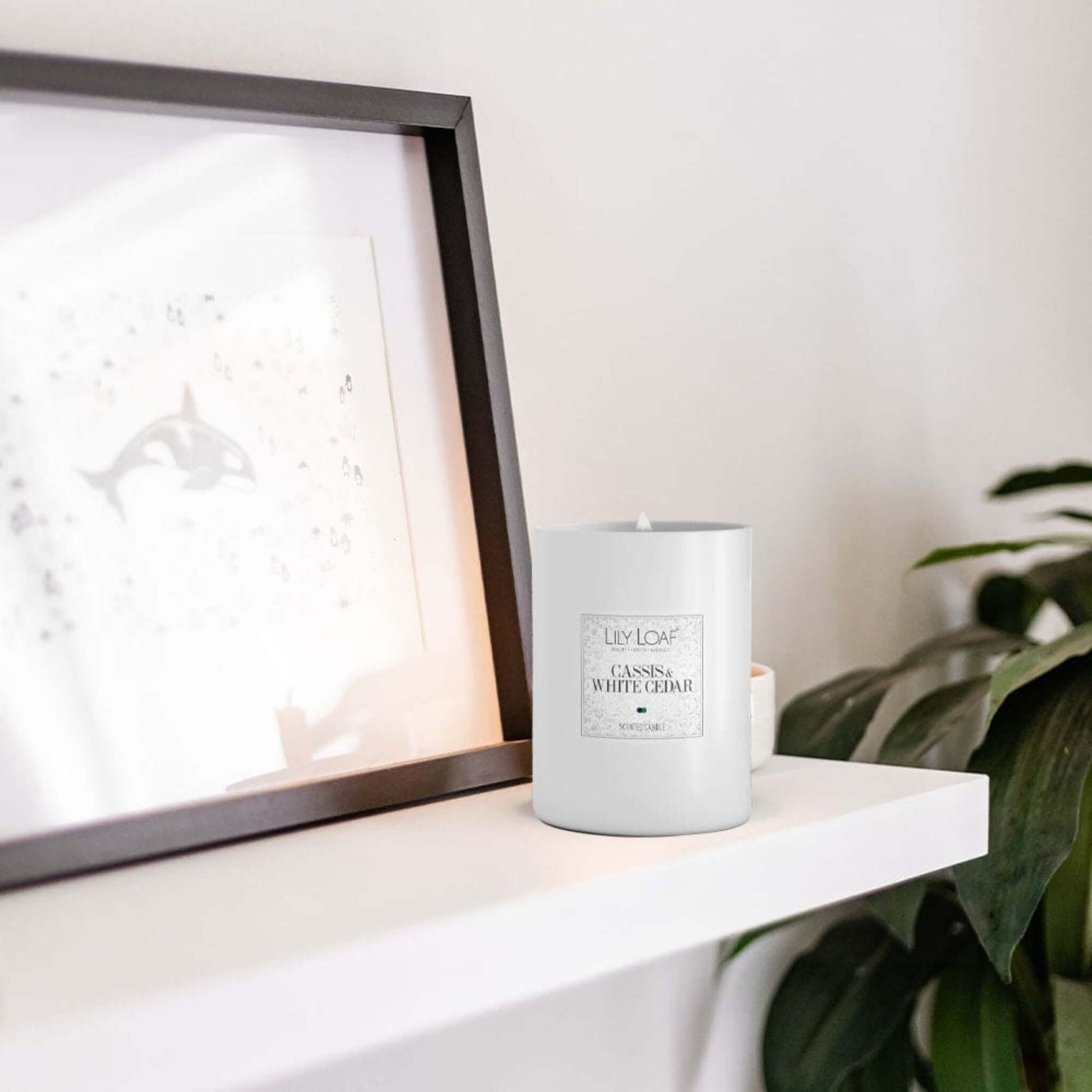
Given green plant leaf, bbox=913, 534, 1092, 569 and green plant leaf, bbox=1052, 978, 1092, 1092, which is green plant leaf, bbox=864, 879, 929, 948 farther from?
green plant leaf, bbox=913, 534, 1092, 569

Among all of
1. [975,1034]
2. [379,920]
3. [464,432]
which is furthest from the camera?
[975,1034]

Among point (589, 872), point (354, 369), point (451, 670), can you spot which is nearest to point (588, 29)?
point (354, 369)

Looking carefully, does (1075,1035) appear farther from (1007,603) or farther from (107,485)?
(107,485)

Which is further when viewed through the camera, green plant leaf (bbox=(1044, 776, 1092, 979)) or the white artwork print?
green plant leaf (bbox=(1044, 776, 1092, 979))

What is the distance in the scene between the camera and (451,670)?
2.11 ft

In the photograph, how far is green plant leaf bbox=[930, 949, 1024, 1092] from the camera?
78cm

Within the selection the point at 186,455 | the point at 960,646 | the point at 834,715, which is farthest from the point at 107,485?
the point at 960,646

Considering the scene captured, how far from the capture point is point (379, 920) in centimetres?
45

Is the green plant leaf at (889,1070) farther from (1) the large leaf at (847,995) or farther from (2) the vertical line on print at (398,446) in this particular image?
(2) the vertical line on print at (398,446)

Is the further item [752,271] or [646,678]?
[752,271]

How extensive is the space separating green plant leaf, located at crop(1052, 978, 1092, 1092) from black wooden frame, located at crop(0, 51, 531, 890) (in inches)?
13.8

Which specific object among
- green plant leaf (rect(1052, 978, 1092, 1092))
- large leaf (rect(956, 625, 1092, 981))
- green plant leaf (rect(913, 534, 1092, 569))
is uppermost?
green plant leaf (rect(913, 534, 1092, 569))

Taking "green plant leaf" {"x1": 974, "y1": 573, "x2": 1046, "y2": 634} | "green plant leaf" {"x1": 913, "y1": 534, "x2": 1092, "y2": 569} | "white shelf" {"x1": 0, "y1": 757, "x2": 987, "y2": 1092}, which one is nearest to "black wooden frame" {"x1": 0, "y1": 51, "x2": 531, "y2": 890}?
"white shelf" {"x1": 0, "y1": 757, "x2": 987, "y2": 1092}

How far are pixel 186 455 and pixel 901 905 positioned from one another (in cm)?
45
